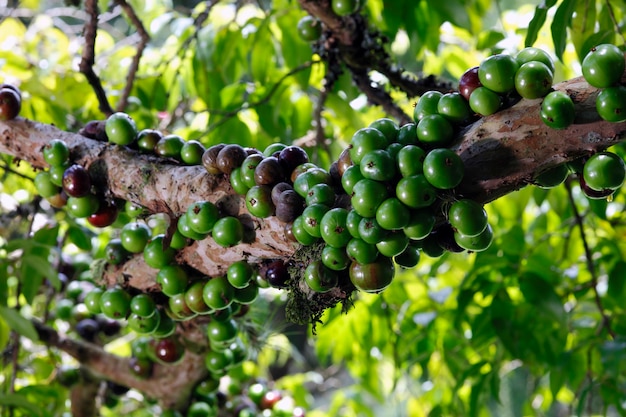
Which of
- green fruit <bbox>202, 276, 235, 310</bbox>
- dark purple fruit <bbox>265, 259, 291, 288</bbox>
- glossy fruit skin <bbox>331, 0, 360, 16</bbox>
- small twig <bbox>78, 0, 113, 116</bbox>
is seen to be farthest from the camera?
glossy fruit skin <bbox>331, 0, 360, 16</bbox>

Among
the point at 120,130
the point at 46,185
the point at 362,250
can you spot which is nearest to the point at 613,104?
the point at 362,250

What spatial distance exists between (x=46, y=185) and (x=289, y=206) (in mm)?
935

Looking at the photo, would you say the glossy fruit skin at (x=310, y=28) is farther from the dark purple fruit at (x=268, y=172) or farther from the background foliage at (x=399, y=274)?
the dark purple fruit at (x=268, y=172)

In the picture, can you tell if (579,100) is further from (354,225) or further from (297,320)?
(297,320)

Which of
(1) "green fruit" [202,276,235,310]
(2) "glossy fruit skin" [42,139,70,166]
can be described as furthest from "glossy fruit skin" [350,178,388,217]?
(2) "glossy fruit skin" [42,139,70,166]

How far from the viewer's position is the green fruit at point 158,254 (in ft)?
5.82

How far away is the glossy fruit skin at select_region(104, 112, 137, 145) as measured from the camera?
6.02 feet

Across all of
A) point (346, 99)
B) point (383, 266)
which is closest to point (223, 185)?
point (383, 266)

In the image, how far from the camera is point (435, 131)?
51.4 inches

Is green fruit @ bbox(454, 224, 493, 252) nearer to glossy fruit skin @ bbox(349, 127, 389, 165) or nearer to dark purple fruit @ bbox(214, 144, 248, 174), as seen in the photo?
glossy fruit skin @ bbox(349, 127, 389, 165)

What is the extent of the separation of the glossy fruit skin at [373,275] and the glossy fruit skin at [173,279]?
633 mm

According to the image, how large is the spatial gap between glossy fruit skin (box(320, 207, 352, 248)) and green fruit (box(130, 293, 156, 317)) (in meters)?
0.86

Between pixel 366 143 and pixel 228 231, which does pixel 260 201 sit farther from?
pixel 366 143

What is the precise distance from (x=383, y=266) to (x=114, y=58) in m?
2.61
